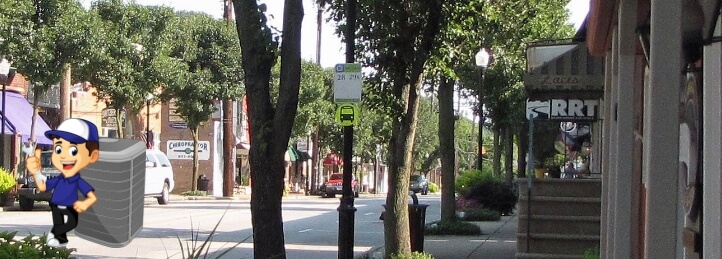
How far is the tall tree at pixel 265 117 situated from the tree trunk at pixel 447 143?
1350cm

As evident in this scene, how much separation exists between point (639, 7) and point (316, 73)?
164 feet

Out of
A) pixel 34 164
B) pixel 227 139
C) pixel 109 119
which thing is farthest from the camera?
pixel 227 139

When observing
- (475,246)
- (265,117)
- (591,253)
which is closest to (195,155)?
(475,246)

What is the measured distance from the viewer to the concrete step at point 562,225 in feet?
40.1

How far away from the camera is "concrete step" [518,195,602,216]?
40.3 ft

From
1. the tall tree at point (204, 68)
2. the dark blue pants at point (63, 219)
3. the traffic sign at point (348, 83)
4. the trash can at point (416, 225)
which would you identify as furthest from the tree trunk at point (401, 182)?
the tall tree at point (204, 68)

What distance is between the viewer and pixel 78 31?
23.7 metres

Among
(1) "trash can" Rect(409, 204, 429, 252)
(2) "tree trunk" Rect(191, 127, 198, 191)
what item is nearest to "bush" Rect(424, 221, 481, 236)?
(1) "trash can" Rect(409, 204, 429, 252)

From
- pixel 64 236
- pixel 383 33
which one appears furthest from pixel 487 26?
pixel 64 236

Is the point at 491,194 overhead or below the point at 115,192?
below

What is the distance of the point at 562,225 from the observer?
12453mm

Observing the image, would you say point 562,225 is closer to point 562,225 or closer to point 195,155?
point 562,225

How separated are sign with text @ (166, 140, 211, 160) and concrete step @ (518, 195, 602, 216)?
122ft

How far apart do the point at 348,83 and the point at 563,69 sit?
2.71 m
